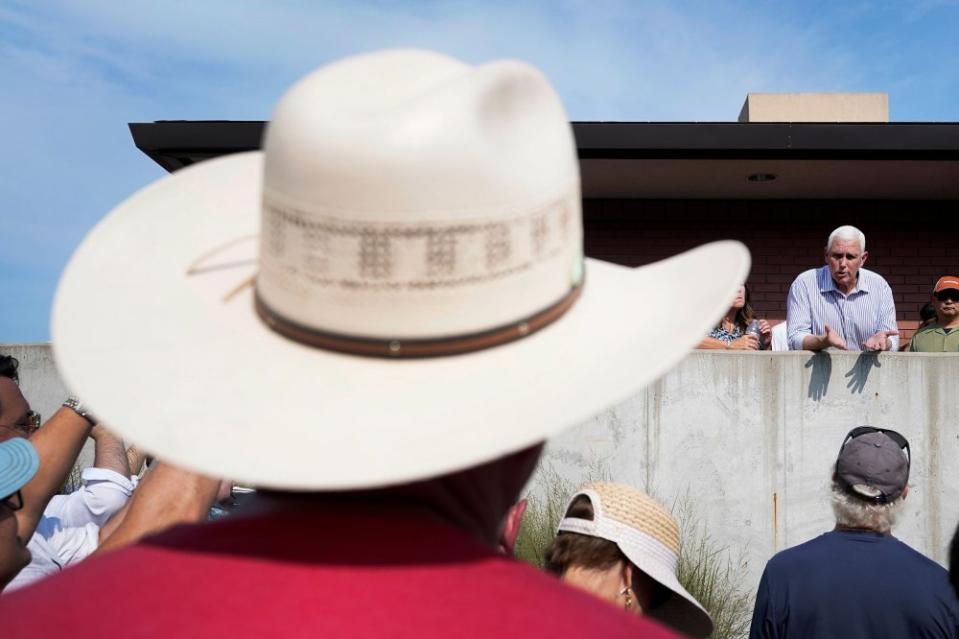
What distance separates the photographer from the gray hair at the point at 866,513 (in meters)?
3.89

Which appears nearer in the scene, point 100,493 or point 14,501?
point 14,501

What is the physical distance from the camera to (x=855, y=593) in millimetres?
3625

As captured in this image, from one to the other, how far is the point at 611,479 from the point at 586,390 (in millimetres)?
6098

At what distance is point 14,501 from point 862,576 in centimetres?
296

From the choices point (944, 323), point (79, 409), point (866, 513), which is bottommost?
point (866, 513)

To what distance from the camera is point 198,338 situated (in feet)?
4.58

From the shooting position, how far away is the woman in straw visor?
2.99m

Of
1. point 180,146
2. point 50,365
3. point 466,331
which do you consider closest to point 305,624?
point 466,331

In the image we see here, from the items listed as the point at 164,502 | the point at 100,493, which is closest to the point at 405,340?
the point at 164,502

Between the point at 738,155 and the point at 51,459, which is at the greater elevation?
the point at 738,155

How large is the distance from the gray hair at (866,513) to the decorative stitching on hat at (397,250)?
3.07 m

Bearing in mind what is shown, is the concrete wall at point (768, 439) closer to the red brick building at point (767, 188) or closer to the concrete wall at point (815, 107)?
the red brick building at point (767, 188)

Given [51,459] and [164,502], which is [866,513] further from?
[51,459]

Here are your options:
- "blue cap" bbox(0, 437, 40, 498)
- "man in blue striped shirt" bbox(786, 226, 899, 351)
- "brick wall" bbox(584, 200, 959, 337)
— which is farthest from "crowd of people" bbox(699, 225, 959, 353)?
"blue cap" bbox(0, 437, 40, 498)
